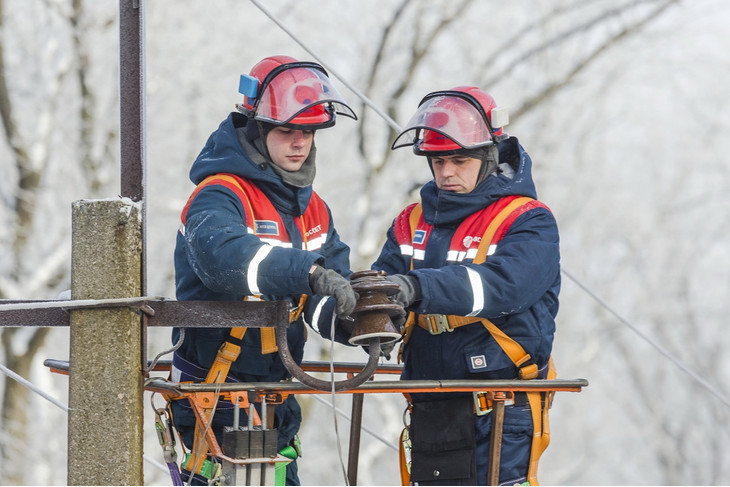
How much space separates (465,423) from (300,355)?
2.37 feet

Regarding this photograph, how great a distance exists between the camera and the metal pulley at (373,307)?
11.5 ft

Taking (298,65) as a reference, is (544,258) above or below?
below

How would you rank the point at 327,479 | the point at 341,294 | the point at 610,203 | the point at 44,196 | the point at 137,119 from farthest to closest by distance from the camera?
the point at 610,203 → the point at 327,479 → the point at 44,196 → the point at 137,119 → the point at 341,294

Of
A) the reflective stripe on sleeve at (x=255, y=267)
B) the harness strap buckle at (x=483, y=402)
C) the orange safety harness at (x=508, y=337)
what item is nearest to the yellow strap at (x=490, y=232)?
the orange safety harness at (x=508, y=337)

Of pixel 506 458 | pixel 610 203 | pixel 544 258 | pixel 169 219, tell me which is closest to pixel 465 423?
pixel 506 458

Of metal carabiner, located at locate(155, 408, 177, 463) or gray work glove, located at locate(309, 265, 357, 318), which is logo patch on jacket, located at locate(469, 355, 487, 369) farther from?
metal carabiner, located at locate(155, 408, 177, 463)

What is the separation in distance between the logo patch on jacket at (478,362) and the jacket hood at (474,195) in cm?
57

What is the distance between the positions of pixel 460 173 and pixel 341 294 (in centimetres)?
117

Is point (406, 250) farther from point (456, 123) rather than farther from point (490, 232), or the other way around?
point (456, 123)

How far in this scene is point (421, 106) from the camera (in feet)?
15.0

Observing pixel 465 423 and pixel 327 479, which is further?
pixel 327 479

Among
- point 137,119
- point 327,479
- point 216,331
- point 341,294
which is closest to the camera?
point 341,294

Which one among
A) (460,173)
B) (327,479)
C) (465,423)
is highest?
(460,173)

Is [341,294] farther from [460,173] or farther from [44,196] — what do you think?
[44,196]
